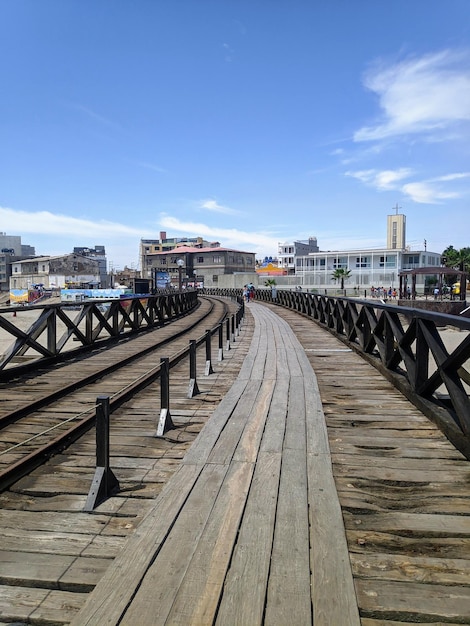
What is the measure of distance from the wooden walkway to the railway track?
115 cm

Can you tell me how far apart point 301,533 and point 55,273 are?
11599 cm

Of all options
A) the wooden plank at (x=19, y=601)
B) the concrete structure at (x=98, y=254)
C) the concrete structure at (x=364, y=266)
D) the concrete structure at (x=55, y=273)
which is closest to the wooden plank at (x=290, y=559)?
the wooden plank at (x=19, y=601)

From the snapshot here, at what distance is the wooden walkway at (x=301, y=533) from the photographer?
2104 mm

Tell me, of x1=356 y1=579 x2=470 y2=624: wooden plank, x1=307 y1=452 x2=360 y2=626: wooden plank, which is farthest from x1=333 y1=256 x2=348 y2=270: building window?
x1=356 y1=579 x2=470 y2=624: wooden plank

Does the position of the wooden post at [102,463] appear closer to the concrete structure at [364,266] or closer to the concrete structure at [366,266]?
the concrete structure at [364,266]

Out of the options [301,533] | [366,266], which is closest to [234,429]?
[301,533]

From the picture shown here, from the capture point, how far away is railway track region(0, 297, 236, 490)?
425cm

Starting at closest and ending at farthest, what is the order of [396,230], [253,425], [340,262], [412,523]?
[412,523]
[253,425]
[340,262]
[396,230]

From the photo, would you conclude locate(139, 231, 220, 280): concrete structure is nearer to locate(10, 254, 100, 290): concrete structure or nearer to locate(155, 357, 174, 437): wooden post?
locate(10, 254, 100, 290): concrete structure

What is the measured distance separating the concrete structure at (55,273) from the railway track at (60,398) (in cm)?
9252

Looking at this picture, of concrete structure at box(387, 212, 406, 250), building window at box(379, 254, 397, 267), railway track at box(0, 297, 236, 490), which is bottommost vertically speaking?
railway track at box(0, 297, 236, 490)

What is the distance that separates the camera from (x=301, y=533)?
8.85ft

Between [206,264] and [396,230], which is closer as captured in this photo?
[206,264]

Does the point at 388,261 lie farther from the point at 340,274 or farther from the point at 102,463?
the point at 102,463
